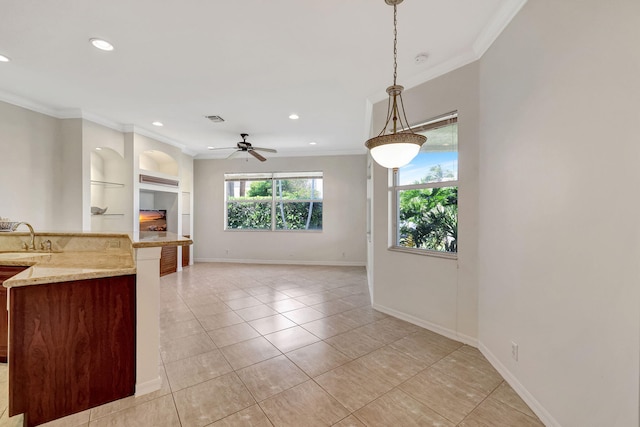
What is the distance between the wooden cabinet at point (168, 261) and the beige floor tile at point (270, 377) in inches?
174

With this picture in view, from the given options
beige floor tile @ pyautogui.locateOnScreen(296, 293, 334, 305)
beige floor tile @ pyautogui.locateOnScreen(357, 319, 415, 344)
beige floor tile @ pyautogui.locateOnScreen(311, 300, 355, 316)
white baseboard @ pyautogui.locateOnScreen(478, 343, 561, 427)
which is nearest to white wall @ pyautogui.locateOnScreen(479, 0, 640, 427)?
white baseboard @ pyautogui.locateOnScreen(478, 343, 561, 427)

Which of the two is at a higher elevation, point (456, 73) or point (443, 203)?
point (456, 73)

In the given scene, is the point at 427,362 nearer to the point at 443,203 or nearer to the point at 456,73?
the point at 443,203

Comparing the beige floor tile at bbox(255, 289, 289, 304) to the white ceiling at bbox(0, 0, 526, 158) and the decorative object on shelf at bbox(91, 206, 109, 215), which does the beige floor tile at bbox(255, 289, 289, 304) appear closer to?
the white ceiling at bbox(0, 0, 526, 158)

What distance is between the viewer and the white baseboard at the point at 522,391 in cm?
169

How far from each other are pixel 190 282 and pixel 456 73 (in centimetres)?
545

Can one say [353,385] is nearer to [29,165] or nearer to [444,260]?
[444,260]

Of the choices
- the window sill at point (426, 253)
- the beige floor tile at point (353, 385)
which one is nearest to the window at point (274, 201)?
the window sill at point (426, 253)

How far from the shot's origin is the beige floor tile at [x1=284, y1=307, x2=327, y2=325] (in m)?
3.39

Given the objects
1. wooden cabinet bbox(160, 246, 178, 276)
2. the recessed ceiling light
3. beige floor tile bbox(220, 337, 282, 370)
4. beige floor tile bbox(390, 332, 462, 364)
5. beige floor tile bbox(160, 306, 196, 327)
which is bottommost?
beige floor tile bbox(220, 337, 282, 370)

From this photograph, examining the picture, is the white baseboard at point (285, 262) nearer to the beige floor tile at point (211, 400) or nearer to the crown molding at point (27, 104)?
the crown molding at point (27, 104)

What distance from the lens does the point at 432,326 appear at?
10.0ft

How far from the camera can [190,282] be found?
5.23 m

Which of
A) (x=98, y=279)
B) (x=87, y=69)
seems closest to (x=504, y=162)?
(x=98, y=279)
